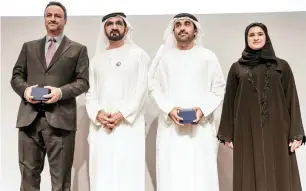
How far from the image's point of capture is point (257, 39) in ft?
10.1

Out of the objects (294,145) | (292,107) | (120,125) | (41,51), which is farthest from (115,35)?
(294,145)

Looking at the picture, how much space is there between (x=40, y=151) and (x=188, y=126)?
1.07 meters

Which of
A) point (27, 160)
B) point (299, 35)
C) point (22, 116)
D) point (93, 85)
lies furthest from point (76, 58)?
point (299, 35)

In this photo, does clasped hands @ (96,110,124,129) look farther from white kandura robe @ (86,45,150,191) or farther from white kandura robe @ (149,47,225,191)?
white kandura robe @ (149,47,225,191)

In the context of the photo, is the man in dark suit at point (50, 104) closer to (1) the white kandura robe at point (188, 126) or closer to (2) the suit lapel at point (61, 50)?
(2) the suit lapel at point (61, 50)

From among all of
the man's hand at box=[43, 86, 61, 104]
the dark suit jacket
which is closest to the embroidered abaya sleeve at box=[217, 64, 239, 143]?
the dark suit jacket

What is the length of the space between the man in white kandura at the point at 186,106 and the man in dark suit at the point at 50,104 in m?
0.61

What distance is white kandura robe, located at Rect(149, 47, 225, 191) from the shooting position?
3.18m

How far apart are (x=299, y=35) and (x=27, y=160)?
101 inches

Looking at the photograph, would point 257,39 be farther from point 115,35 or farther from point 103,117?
point 103,117

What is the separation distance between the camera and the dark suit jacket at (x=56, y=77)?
309 centimetres

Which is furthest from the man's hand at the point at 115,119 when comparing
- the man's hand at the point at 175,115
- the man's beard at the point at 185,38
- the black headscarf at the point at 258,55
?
the black headscarf at the point at 258,55

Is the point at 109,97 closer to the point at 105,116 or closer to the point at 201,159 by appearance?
the point at 105,116

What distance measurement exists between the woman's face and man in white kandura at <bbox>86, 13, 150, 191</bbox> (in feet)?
2.66
